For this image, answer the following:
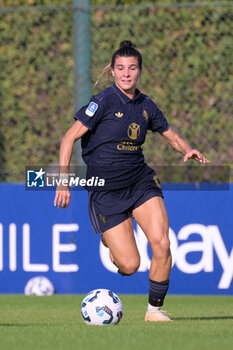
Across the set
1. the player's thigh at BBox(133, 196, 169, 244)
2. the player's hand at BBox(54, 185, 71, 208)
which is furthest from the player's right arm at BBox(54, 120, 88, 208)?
the player's thigh at BBox(133, 196, 169, 244)

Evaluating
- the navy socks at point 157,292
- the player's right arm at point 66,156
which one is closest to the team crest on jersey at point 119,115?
the player's right arm at point 66,156

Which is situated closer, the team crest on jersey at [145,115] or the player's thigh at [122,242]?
the player's thigh at [122,242]

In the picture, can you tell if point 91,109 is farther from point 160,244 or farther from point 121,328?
point 121,328

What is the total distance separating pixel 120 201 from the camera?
7.07m

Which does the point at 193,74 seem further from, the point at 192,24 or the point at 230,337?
the point at 230,337

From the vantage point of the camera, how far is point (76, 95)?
392 inches

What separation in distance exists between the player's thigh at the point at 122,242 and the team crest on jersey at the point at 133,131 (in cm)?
68

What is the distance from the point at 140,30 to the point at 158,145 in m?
1.34

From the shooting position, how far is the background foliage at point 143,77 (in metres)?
9.98

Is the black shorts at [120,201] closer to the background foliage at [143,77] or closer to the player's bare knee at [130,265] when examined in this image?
the player's bare knee at [130,265]

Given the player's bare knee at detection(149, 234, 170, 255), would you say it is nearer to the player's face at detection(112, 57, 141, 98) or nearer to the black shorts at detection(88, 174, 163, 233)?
the black shorts at detection(88, 174, 163, 233)

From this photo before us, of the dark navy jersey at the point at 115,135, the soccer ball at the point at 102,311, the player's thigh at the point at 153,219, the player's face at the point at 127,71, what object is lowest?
the soccer ball at the point at 102,311

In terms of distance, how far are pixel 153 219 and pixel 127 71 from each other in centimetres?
118

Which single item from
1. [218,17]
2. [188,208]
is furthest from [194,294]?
[218,17]
